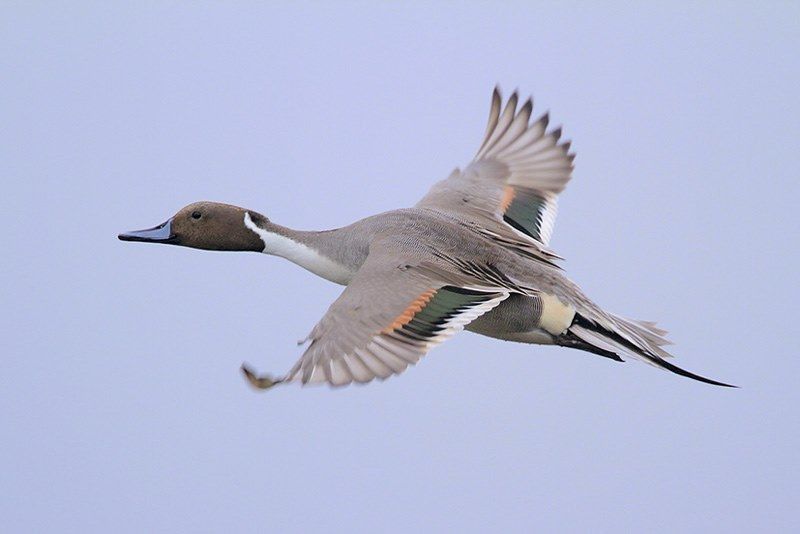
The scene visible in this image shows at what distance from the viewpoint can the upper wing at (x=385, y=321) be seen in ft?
10.5

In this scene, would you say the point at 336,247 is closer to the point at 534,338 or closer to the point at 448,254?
the point at 448,254

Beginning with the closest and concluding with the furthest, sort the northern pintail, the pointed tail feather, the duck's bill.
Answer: the northern pintail, the pointed tail feather, the duck's bill

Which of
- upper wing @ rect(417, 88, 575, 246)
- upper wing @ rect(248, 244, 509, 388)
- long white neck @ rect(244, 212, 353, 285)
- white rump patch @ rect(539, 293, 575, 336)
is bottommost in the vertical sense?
upper wing @ rect(248, 244, 509, 388)

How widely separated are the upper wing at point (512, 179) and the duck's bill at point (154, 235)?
2.98 ft

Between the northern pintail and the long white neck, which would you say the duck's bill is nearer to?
the northern pintail

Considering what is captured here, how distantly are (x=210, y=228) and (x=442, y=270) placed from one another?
109 cm

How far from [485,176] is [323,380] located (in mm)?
1959

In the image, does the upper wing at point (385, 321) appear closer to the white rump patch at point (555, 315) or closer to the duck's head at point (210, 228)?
the white rump patch at point (555, 315)

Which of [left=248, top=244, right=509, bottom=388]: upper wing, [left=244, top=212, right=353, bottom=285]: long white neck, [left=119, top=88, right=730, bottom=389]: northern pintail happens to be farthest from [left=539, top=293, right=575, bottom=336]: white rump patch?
[left=244, top=212, right=353, bottom=285]: long white neck

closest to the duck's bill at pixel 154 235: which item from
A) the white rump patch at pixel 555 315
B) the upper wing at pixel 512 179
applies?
the upper wing at pixel 512 179

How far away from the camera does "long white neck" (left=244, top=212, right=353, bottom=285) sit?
4.05m

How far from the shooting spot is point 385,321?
11.1ft

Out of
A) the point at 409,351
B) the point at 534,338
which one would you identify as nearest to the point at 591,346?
the point at 534,338

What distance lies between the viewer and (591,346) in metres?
3.84
